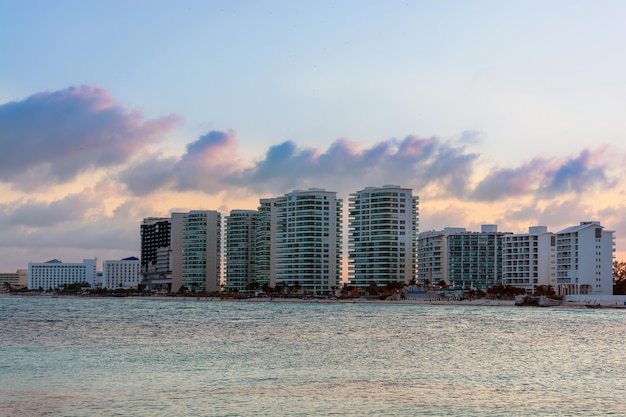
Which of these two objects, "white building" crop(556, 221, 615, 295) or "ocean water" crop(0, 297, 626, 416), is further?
"white building" crop(556, 221, 615, 295)

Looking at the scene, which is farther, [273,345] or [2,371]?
[273,345]

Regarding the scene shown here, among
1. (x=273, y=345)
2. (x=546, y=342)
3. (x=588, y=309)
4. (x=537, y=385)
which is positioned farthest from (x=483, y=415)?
(x=588, y=309)

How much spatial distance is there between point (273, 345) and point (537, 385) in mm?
24230

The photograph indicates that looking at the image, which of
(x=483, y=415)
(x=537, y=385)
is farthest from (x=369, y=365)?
(x=483, y=415)

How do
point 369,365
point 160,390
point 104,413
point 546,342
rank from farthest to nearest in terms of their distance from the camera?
1. point 546,342
2. point 369,365
3. point 160,390
4. point 104,413

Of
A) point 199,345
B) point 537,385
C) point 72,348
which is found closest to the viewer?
point 537,385

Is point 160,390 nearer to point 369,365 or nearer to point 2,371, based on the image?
point 2,371

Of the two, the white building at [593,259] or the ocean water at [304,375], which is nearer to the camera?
the ocean water at [304,375]

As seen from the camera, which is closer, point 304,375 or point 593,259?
point 304,375

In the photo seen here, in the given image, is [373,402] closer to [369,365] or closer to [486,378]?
[486,378]

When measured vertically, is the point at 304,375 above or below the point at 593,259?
below

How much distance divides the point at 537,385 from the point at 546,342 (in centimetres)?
2975

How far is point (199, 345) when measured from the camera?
57.8 metres

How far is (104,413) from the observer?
29.0 m
